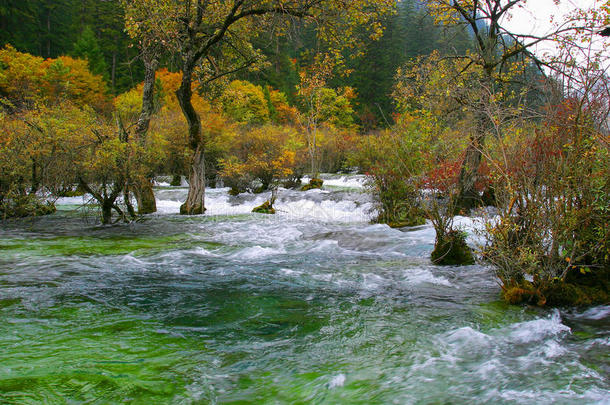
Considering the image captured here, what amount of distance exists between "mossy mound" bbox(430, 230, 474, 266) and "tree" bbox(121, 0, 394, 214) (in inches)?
241

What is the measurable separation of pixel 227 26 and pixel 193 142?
4704 mm

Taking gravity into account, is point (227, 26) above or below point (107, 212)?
above

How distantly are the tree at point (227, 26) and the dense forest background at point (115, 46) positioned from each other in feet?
67.2

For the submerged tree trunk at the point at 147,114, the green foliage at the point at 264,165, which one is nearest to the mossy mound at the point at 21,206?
the submerged tree trunk at the point at 147,114

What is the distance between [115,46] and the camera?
2035 inches

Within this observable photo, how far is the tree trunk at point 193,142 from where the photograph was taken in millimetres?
14191

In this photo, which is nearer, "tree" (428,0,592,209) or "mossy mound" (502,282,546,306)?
"mossy mound" (502,282,546,306)

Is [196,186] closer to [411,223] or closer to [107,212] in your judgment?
[107,212]

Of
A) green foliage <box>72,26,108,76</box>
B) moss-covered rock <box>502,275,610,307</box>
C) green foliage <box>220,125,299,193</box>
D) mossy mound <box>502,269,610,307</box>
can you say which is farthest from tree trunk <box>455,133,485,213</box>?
green foliage <box>72,26,108,76</box>

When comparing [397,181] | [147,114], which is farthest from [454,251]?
[147,114]

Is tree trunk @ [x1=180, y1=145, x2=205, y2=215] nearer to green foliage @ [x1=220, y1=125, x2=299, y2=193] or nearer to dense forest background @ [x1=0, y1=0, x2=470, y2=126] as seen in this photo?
green foliage @ [x1=220, y1=125, x2=299, y2=193]

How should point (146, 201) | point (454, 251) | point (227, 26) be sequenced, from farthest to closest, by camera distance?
point (146, 201), point (227, 26), point (454, 251)

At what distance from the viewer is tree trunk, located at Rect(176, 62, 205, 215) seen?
14.2 metres

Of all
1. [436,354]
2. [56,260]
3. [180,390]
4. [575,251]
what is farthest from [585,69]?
[56,260]
